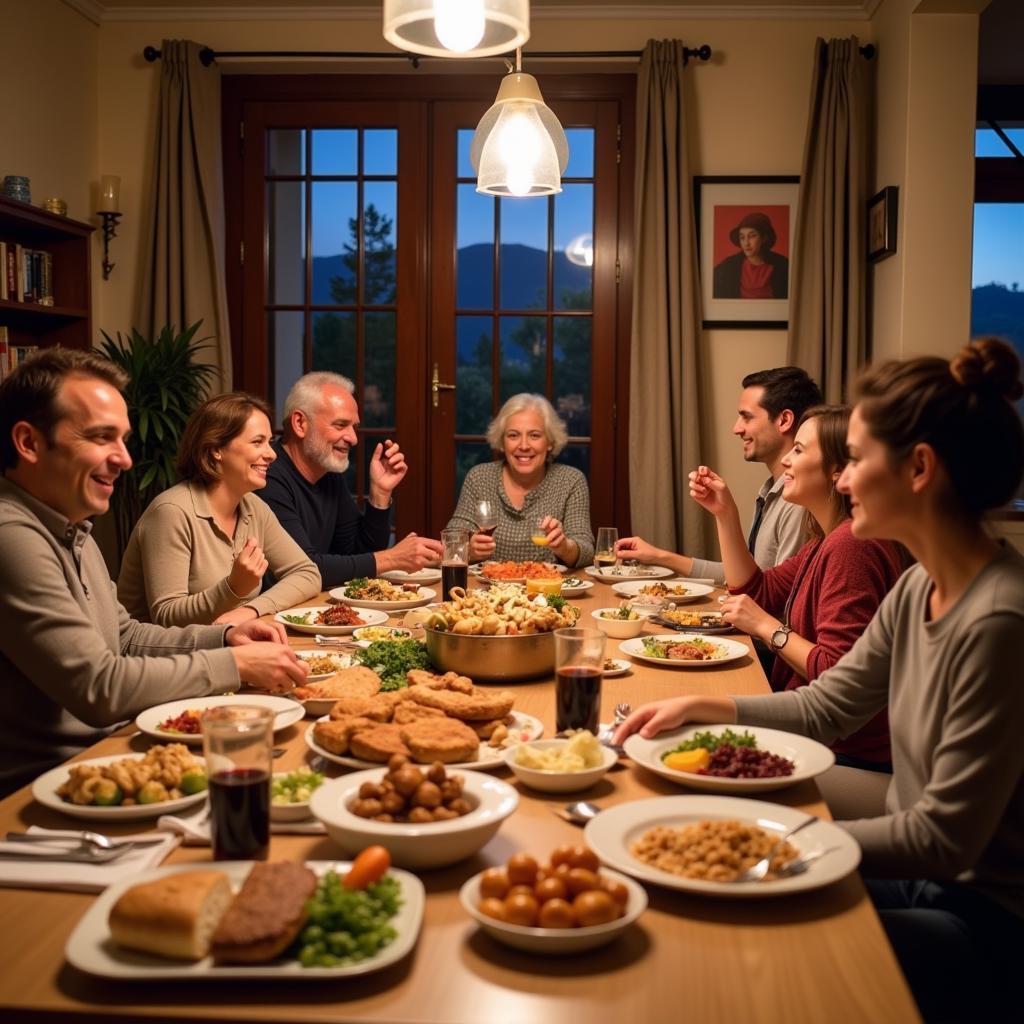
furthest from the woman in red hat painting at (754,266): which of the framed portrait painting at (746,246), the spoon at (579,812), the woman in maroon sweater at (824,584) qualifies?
the spoon at (579,812)

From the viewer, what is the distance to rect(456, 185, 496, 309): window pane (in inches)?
219

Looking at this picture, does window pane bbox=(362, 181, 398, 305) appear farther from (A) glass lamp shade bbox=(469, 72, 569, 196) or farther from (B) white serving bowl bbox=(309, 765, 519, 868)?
(B) white serving bowl bbox=(309, 765, 519, 868)

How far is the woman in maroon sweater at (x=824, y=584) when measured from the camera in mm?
2191

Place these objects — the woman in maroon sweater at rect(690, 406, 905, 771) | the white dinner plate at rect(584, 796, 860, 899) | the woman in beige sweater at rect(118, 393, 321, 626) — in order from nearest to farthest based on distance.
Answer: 1. the white dinner plate at rect(584, 796, 860, 899)
2. the woman in maroon sweater at rect(690, 406, 905, 771)
3. the woman in beige sweater at rect(118, 393, 321, 626)

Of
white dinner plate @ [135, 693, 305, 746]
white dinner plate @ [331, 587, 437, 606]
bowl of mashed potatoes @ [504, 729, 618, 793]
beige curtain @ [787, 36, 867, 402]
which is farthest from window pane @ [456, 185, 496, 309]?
bowl of mashed potatoes @ [504, 729, 618, 793]

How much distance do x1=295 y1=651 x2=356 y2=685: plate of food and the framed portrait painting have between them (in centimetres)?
351

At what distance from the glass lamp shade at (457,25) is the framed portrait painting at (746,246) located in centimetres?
311

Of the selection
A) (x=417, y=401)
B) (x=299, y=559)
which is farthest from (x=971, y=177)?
(x=299, y=559)

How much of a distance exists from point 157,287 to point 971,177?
3.60m

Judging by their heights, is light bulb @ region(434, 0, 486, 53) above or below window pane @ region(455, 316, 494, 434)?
above

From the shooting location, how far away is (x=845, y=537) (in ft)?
7.57

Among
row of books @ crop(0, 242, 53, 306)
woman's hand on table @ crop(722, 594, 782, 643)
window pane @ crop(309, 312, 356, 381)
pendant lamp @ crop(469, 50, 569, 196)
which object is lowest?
woman's hand on table @ crop(722, 594, 782, 643)

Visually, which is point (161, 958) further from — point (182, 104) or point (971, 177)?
point (182, 104)

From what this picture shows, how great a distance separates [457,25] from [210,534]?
146 centimetres
